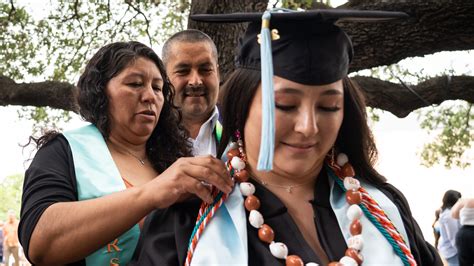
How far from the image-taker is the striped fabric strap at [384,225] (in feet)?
6.50

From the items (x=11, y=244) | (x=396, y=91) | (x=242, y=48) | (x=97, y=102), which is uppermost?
(x=242, y=48)

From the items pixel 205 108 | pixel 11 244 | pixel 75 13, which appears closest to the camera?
pixel 205 108

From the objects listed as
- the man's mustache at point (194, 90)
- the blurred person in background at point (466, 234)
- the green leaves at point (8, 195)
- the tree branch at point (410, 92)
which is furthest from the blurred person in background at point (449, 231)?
the green leaves at point (8, 195)

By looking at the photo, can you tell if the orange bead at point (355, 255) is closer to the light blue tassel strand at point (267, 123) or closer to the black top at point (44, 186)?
the light blue tassel strand at point (267, 123)

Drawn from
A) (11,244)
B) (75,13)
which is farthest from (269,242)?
(11,244)

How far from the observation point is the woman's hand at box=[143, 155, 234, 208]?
1938 mm

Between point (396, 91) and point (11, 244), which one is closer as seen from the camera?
point (396, 91)

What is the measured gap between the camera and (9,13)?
23.8 feet

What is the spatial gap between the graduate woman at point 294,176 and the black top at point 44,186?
33 centimetres

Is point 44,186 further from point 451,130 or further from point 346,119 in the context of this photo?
point 451,130

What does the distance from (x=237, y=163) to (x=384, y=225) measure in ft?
1.47

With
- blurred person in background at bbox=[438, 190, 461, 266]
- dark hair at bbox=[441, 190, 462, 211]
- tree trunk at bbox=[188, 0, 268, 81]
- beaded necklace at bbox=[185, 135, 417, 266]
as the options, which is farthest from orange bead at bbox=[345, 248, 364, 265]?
dark hair at bbox=[441, 190, 462, 211]

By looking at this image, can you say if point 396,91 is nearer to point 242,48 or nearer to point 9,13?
point 9,13

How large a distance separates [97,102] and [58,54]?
504 cm
